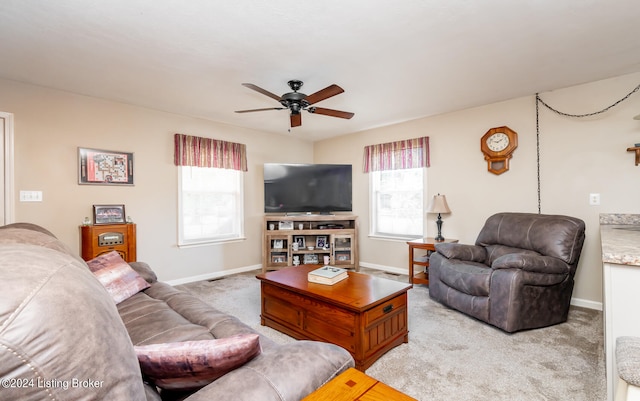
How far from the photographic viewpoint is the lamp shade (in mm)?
4047

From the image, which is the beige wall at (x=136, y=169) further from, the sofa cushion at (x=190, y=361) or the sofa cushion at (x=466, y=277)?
the sofa cushion at (x=190, y=361)

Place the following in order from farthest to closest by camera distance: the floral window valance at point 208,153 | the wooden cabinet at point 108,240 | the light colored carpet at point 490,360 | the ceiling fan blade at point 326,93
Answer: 1. the floral window valance at point 208,153
2. the wooden cabinet at point 108,240
3. the ceiling fan blade at point 326,93
4. the light colored carpet at point 490,360

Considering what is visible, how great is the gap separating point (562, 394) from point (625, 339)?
2.92 feet

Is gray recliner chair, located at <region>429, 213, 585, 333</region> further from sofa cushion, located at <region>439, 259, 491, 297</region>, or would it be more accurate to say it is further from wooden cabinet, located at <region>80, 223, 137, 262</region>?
wooden cabinet, located at <region>80, 223, 137, 262</region>

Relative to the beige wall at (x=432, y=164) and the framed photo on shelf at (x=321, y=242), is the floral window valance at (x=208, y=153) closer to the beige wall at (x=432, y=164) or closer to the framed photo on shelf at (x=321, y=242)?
the beige wall at (x=432, y=164)

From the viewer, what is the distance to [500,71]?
9.44ft

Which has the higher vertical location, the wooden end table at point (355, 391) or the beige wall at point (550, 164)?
the beige wall at point (550, 164)

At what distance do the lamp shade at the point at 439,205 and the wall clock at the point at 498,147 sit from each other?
687 millimetres

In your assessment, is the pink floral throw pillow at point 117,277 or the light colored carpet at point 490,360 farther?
the pink floral throw pillow at point 117,277

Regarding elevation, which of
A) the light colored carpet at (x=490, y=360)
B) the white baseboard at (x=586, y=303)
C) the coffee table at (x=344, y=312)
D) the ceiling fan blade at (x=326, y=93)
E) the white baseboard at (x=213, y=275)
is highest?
the ceiling fan blade at (x=326, y=93)

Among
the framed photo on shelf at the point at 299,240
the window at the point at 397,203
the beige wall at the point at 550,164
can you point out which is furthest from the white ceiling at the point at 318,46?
the framed photo on shelf at the point at 299,240

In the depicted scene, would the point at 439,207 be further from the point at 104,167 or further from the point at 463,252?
the point at 104,167

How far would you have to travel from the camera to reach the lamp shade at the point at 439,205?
4.05 meters

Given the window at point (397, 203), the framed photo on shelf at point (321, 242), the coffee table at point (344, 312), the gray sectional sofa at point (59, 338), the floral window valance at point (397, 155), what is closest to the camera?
the gray sectional sofa at point (59, 338)
